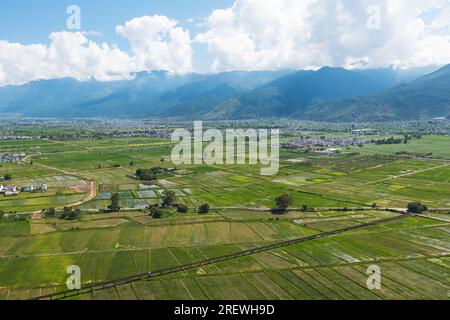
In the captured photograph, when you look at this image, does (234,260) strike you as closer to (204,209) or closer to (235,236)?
(235,236)

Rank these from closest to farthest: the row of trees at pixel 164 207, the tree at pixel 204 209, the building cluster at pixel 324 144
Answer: the row of trees at pixel 164 207 < the tree at pixel 204 209 < the building cluster at pixel 324 144

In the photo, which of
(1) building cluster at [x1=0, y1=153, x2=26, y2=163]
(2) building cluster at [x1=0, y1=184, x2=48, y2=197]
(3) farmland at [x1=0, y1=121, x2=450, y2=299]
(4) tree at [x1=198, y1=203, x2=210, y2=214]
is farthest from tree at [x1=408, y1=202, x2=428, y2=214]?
(1) building cluster at [x1=0, y1=153, x2=26, y2=163]

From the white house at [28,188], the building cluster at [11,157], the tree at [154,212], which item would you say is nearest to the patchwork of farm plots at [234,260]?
the tree at [154,212]

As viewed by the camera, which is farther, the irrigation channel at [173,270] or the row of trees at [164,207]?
the row of trees at [164,207]

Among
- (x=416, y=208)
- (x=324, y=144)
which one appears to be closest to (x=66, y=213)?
(x=416, y=208)

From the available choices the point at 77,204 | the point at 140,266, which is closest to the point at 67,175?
the point at 77,204

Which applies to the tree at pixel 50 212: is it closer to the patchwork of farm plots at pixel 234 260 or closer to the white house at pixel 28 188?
the patchwork of farm plots at pixel 234 260

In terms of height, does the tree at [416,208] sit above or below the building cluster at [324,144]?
below
